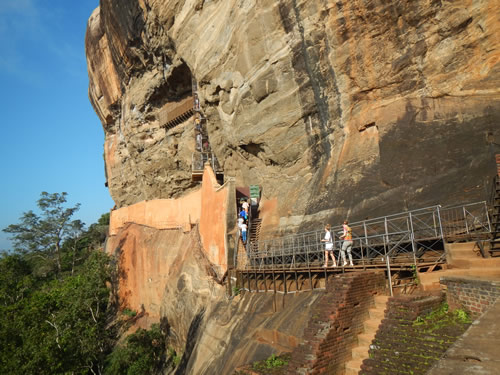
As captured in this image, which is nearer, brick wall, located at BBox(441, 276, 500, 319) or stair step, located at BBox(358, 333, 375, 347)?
brick wall, located at BBox(441, 276, 500, 319)

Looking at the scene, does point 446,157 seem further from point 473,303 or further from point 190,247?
point 190,247

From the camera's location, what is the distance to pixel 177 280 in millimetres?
18906

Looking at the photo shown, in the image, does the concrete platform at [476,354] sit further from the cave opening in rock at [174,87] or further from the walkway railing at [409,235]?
the cave opening in rock at [174,87]

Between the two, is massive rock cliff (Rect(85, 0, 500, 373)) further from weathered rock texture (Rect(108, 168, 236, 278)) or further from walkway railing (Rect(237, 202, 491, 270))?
weathered rock texture (Rect(108, 168, 236, 278))

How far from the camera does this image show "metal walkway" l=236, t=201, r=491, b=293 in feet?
26.7

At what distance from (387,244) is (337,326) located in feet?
9.35

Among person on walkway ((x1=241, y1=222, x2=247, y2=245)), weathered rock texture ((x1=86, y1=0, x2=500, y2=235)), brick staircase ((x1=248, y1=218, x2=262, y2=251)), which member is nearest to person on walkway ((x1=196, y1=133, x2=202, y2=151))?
weathered rock texture ((x1=86, y1=0, x2=500, y2=235))

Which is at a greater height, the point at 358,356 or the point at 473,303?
the point at 473,303

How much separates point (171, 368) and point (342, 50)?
589 inches

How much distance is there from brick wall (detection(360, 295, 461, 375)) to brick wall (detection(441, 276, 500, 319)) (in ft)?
0.83

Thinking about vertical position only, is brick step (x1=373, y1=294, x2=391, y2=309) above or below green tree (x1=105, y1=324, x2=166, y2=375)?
above

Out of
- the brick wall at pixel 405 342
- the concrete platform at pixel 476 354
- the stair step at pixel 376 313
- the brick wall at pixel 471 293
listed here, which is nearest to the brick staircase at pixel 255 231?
the stair step at pixel 376 313

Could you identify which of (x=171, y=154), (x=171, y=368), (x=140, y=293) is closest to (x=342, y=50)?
(x=171, y=368)

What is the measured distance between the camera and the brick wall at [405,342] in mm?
5500
